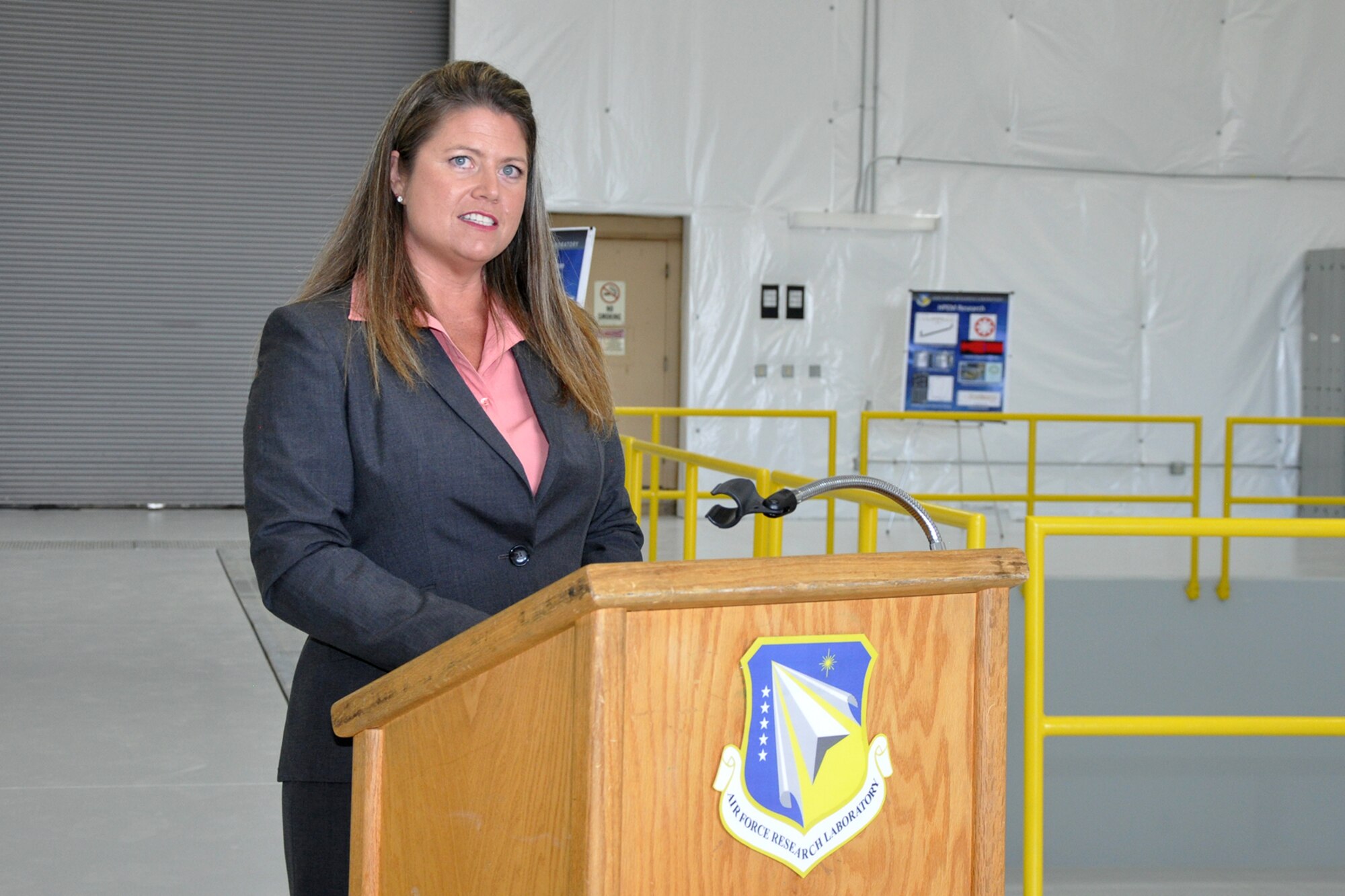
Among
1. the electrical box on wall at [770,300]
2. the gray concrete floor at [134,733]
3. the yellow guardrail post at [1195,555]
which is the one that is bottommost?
the gray concrete floor at [134,733]

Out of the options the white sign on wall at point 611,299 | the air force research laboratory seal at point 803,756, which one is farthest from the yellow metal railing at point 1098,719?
the white sign on wall at point 611,299

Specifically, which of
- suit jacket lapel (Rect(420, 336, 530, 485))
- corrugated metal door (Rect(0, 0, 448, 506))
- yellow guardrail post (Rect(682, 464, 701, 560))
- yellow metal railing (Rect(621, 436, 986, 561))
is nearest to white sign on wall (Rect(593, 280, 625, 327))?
corrugated metal door (Rect(0, 0, 448, 506))

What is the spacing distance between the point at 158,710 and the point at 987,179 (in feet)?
27.0

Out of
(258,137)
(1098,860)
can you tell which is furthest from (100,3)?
(1098,860)

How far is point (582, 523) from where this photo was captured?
1.77 meters

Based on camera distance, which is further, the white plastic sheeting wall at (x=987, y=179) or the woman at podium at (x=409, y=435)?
the white plastic sheeting wall at (x=987, y=179)

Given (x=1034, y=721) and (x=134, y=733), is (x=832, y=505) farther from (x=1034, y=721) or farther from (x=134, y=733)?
(x=134, y=733)

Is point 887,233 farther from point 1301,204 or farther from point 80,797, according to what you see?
point 80,797

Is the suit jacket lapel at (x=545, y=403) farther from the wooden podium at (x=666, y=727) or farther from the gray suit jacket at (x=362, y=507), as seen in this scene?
the wooden podium at (x=666, y=727)

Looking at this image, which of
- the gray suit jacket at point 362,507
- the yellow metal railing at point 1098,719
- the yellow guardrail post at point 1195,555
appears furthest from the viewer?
the yellow guardrail post at point 1195,555

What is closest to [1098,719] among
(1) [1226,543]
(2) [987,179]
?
(1) [1226,543]

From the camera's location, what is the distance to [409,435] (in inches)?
63.4

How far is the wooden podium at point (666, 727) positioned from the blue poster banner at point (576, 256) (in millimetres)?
4444

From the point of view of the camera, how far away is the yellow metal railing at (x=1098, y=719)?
2.63m
